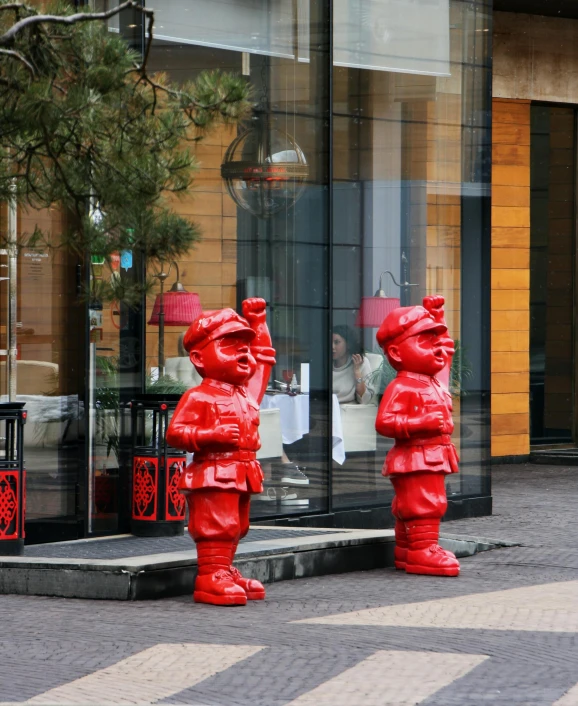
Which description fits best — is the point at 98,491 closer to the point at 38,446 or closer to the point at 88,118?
the point at 38,446

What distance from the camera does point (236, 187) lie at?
41.8 ft

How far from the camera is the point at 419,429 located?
10.3 metres

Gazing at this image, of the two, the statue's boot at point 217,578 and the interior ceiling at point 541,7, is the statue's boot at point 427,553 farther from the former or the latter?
the interior ceiling at point 541,7

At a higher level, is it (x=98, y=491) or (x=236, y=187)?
(x=236, y=187)

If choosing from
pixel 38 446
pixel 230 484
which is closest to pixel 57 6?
pixel 230 484

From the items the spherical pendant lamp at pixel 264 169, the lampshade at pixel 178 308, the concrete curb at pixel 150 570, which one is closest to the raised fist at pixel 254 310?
the concrete curb at pixel 150 570

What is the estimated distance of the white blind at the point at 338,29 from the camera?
12.5m

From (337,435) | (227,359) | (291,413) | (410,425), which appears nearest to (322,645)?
(227,359)

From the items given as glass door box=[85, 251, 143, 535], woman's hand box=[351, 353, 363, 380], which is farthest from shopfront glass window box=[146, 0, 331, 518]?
glass door box=[85, 251, 143, 535]

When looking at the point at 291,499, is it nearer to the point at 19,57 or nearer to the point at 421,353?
the point at 421,353

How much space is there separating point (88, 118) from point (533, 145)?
15541 mm

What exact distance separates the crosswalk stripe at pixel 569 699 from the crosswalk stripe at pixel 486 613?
1.61 m

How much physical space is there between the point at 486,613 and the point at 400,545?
6.57 ft

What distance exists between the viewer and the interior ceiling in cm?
1992
